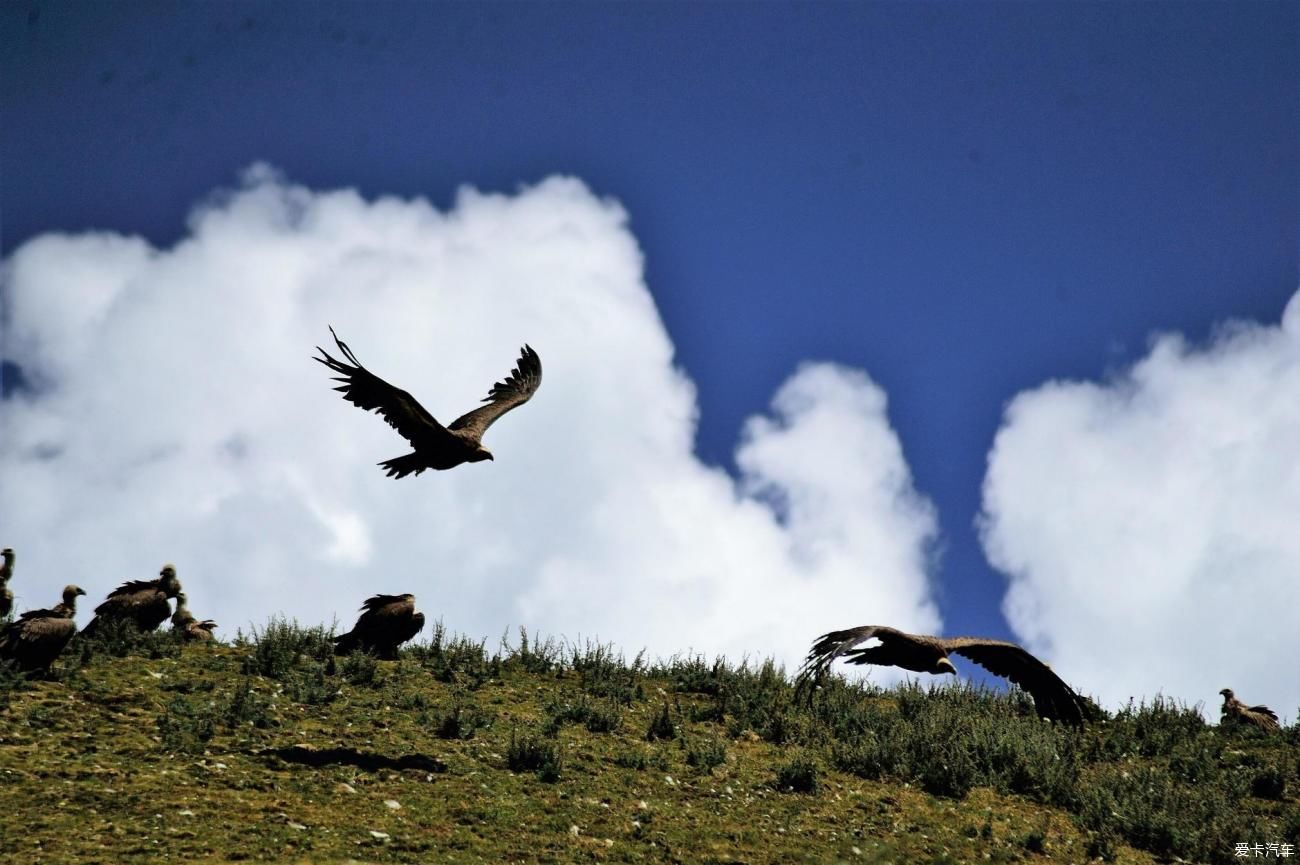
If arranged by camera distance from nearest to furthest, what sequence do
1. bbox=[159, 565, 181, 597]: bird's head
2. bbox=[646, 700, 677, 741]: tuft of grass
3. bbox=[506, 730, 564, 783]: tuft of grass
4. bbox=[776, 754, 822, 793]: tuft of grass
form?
bbox=[506, 730, 564, 783]: tuft of grass
bbox=[776, 754, 822, 793]: tuft of grass
bbox=[646, 700, 677, 741]: tuft of grass
bbox=[159, 565, 181, 597]: bird's head

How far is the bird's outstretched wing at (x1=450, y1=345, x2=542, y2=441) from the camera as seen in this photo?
13.7m

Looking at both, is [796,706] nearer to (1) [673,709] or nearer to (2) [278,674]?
(1) [673,709]

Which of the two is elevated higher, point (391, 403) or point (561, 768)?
point (391, 403)

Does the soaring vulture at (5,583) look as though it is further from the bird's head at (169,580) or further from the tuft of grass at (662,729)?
the tuft of grass at (662,729)

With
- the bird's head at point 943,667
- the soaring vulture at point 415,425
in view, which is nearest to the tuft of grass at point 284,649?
the soaring vulture at point 415,425

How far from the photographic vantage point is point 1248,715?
17672 mm

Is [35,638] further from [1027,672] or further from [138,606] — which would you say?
[1027,672]

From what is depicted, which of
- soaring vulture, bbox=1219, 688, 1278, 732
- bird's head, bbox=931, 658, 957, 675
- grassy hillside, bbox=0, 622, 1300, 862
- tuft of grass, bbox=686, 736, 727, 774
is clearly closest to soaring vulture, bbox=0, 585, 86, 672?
grassy hillside, bbox=0, 622, 1300, 862

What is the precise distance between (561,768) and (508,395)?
5970mm

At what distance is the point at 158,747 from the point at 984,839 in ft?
29.2

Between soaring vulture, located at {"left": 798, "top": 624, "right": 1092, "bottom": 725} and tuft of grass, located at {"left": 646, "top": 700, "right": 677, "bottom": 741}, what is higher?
soaring vulture, located at {"left": 798, "top": 624, "right": 1092, "bottom": 725}

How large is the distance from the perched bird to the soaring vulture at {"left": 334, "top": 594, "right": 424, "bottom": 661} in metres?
2.40

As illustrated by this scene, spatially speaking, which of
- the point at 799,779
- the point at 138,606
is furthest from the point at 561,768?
the point at 138,606

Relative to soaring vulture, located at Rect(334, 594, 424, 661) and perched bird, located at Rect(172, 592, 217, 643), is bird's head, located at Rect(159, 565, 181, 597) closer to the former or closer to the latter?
perched bird, located at Rect(172, 592, 217, 643)
